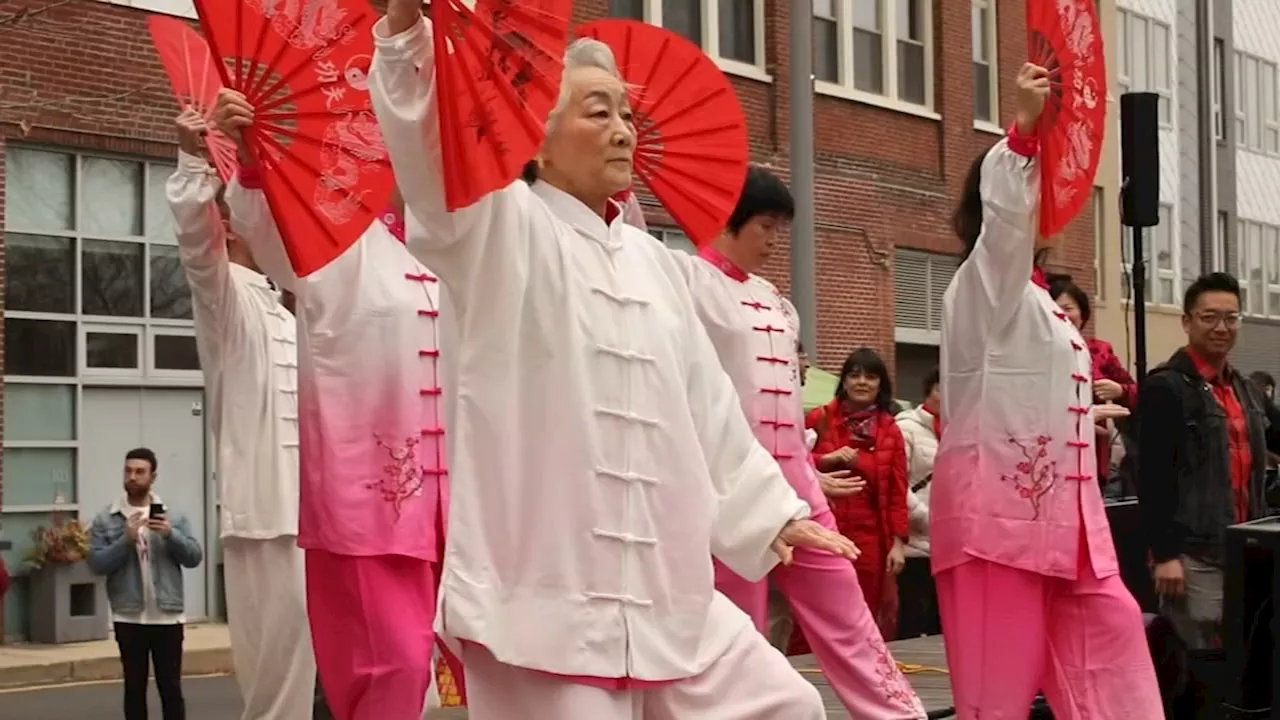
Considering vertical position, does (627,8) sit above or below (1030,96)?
above

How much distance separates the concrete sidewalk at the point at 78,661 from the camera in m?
14.5

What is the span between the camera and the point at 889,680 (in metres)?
7.62

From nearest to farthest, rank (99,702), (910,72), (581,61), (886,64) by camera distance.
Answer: (581,61)
(99,702)
(886,64)
(910,72)

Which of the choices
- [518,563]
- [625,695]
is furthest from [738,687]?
[518,563]

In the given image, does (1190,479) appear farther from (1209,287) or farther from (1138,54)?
(1138,54)

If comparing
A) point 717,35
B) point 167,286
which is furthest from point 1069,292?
point 717,35

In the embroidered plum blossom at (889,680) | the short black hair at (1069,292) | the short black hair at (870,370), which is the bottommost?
the embroidered plum blossom at (889,680)

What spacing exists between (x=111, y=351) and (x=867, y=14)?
1271cm

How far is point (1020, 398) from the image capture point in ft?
24.2

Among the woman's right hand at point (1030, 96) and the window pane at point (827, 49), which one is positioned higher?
the window pane at point (827, 49)

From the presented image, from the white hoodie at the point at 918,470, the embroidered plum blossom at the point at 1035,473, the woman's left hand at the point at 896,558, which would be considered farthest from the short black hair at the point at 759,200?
the white hoodie at the point at 918,470

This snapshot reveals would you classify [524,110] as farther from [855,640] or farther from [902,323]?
[902,323]

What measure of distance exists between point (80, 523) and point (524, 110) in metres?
12.7

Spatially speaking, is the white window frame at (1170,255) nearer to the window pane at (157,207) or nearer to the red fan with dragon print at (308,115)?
the window pane at (157,207)
